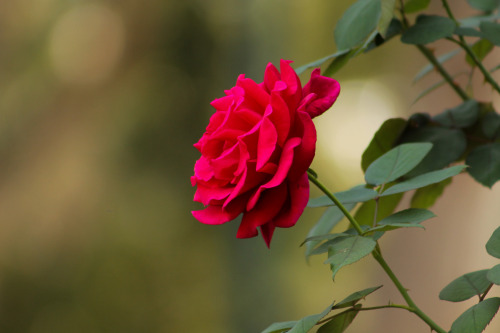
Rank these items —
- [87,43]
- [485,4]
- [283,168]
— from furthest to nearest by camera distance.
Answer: [87,43] < [485,4] < [283,168]

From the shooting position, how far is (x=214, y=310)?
3.51 ft

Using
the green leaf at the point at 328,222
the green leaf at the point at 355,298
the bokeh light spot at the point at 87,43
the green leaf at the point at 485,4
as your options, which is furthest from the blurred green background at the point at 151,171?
the green leaf at the point at 355,298

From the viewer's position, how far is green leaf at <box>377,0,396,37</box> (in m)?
0.25

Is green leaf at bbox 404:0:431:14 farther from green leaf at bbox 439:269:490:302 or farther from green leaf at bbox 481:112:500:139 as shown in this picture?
green leaf at bbox 439:269:490:302

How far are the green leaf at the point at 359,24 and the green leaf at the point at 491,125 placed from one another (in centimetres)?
10

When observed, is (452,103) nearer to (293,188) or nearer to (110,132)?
(110,132)

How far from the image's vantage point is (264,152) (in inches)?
7.1

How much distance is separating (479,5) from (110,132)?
2.54 ft

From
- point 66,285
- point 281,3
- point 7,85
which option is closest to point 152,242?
point 66,285

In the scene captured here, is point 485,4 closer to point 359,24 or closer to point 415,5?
point 415,5

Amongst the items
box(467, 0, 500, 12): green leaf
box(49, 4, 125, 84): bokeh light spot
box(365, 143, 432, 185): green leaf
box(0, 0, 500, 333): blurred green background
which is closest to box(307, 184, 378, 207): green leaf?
box(365, 143, 432, 185): green leaf

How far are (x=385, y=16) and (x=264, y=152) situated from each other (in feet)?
0.38

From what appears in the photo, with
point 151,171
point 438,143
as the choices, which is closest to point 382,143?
point 438,143

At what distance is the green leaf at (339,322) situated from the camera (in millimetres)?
224
